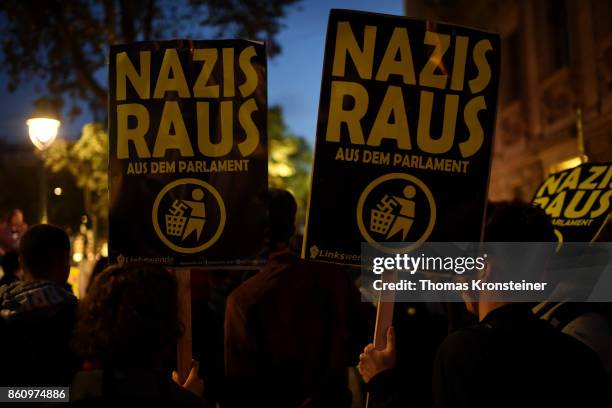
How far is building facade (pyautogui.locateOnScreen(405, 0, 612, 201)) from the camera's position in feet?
36.4

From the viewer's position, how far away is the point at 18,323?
3.01 metres

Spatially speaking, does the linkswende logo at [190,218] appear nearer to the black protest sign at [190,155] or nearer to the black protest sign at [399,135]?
the black protest sign at [190,155]

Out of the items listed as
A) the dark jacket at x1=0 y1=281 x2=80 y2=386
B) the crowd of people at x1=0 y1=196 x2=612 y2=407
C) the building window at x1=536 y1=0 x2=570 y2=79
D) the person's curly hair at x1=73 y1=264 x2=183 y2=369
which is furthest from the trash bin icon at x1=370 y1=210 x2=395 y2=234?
the building window at x1=536 y1=0 x2=570 y2=79

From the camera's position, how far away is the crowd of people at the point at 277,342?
82.4 inches

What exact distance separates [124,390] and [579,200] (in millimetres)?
2887

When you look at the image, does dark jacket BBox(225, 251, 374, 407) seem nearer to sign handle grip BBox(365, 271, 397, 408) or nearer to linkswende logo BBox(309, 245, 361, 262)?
linkswende logo BBox(309, 245, 361, 262)

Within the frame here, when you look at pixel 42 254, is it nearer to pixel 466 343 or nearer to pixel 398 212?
pixel 398 212

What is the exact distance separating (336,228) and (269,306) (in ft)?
2.25

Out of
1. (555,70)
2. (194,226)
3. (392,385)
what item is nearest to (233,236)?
(194,226)

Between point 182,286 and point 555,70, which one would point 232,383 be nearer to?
point 182,286

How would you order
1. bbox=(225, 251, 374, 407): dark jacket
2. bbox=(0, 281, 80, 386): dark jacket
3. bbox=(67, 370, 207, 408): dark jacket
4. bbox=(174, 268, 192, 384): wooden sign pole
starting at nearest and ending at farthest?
bbox=(67, 370, 207, 408): dark jacket, bbox=(174, 268, 192, 384): wooden sign pole, bbox=(0, 281, 80, 386): dark jacket, bbox=(225, 251, 374, 407): dark jacket

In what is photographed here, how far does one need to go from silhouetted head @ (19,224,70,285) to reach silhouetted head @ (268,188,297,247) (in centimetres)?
109

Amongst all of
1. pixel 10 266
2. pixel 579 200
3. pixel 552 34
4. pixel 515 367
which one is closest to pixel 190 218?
pixel 515 367

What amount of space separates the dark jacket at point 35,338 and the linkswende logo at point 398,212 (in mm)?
1417
